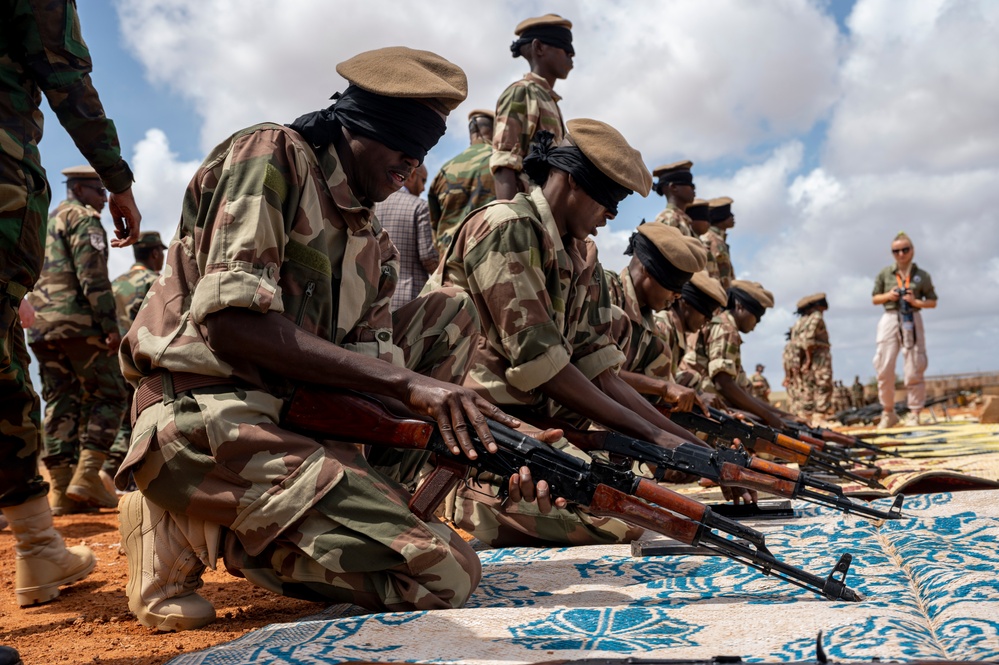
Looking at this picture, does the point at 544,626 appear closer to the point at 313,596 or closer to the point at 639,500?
the point at 639,500

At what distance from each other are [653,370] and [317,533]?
367cm

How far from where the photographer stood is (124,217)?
3197 mm

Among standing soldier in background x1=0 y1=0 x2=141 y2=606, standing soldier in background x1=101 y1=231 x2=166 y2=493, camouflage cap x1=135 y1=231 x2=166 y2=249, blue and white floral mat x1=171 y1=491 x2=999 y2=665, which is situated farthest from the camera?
camouflage cap x1=135 y1=231 x2=166 y2=249

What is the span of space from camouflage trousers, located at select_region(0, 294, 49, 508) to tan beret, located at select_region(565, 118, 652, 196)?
233 centimetres

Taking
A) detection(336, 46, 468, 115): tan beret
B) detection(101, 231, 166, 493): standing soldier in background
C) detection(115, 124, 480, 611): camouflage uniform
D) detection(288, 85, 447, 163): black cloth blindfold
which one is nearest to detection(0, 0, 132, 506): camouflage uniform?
detection(115, 124, 480, 611): camouflage uniform

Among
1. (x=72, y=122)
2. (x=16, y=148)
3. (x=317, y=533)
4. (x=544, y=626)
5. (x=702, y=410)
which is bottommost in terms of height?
(x=544, y=626)

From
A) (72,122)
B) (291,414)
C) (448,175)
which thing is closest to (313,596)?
(291,414)

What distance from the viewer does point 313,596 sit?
2564 millimetres

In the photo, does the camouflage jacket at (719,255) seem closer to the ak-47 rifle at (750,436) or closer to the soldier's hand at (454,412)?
the ak-47 rifle at (750,436)

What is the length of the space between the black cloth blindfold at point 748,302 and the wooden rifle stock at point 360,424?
7.07 meters

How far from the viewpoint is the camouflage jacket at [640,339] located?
542 centimetres

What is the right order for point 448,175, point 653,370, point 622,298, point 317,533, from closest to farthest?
point 317,533
point 622,298
point 653,370
point 448,175

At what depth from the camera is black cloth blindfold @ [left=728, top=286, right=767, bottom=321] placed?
9.09 m

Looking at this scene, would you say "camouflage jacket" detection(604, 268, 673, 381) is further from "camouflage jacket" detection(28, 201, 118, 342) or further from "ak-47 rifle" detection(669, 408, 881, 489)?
"camouflage jacket" detection(28, 201, 118, 342)
